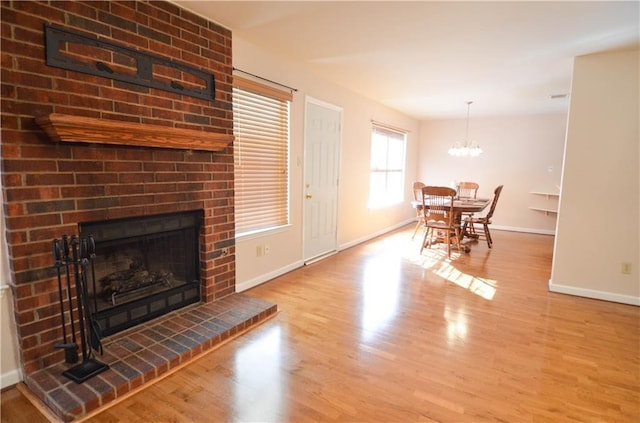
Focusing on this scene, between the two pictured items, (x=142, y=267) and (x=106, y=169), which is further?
(x=142, y=267)

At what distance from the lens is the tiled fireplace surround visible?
1709 mm

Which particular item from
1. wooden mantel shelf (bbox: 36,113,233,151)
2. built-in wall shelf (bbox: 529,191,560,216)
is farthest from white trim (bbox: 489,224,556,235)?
wooden mantel shelf (bbox: 36,113,233,151)

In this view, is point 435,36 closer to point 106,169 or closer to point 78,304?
point 106,169

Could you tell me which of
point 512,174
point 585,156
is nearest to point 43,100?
point 585,156

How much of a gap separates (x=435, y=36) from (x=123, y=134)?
2430mm

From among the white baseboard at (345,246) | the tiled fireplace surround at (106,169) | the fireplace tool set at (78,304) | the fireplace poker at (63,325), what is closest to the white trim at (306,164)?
the white baseboard at (345,246)

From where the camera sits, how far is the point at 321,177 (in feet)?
14.1

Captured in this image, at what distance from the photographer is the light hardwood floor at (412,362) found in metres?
1.72

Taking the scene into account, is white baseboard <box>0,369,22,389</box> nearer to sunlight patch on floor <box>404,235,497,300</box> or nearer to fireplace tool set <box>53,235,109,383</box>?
fireplace tool set <box>53,235,109,383</box>

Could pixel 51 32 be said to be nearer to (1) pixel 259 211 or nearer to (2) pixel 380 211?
(1) pixel 259 211

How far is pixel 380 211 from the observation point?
6.10 meters

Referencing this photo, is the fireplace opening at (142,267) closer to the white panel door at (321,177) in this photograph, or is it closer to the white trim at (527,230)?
the white panel door at (321,177)

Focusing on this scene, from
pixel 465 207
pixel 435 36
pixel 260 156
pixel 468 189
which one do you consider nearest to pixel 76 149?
pixel 260 156

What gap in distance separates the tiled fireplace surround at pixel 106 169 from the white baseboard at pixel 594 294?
113 inches
